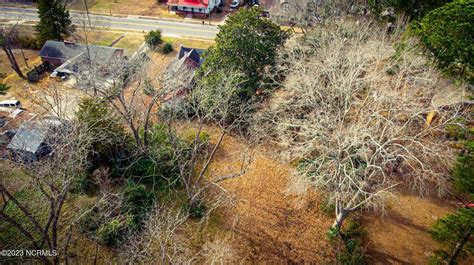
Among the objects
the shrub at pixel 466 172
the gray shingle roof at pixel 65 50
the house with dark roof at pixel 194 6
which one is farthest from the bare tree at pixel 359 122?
the house with dark roof at pixel 194 6

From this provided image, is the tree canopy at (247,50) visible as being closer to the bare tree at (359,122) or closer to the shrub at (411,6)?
the bare tree at (359,122)

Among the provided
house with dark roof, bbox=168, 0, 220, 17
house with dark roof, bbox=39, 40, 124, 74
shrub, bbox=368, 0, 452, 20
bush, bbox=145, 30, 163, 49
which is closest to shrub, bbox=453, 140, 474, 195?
shrub, bbox=368, 0, 452, 20

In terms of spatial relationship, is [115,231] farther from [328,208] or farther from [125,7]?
[125,7]

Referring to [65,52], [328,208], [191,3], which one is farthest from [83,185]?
[191,3]

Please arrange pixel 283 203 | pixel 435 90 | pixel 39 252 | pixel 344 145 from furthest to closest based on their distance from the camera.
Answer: pixel 283 203, pixel 435 90, pixel 344 145, pixel 39 252

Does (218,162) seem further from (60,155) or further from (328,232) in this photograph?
(60,155)

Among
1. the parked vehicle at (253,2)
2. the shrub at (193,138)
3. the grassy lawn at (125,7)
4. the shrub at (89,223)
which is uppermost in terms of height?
the parked vehicle at (253,2)

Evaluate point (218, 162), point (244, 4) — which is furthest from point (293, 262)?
point (244, 4)
